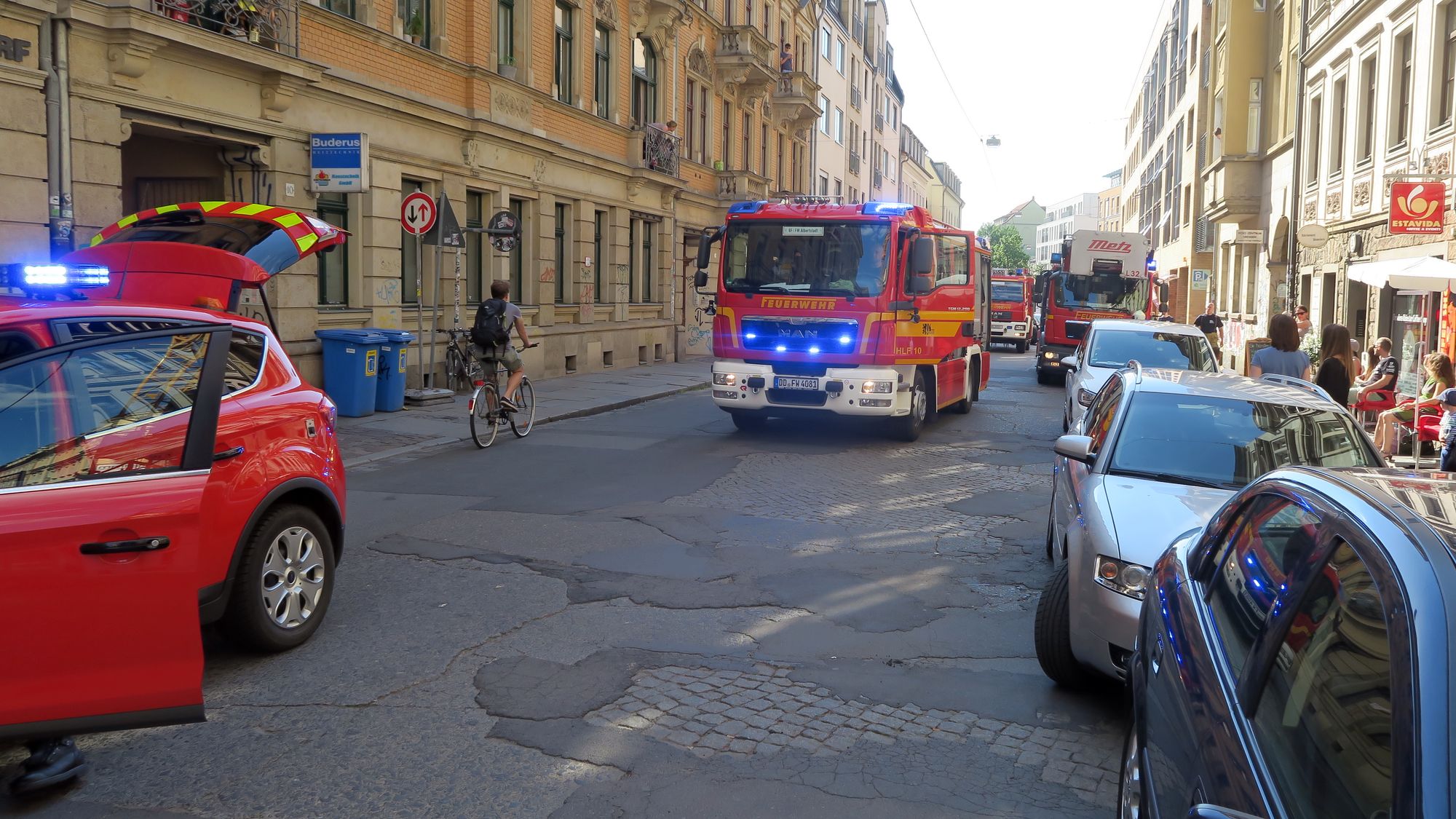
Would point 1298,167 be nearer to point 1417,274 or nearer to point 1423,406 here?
point 1417,274

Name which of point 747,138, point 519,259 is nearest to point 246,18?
point 519,259

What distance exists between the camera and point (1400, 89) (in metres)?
20.9

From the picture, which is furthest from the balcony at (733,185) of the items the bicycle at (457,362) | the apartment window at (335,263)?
the apartment window at (335,263)

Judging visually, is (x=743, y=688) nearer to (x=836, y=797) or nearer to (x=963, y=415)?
(x=836, y=797)

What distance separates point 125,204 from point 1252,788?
16.6 meters

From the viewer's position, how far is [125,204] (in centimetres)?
1580

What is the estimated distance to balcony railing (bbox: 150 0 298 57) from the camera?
13477mm

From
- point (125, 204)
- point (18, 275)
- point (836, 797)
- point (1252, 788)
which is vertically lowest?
point (836, 797)

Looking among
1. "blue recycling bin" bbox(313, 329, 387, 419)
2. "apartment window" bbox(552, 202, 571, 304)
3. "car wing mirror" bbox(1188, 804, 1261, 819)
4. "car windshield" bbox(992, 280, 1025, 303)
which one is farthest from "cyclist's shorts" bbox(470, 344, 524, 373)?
"car windshield" bbox(992, 280, 1025, 303)

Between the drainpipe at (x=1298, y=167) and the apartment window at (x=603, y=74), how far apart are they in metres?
15.9

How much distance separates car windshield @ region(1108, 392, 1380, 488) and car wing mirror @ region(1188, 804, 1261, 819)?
397 centimetres

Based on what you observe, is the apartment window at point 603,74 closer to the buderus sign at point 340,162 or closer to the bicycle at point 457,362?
the bicycle at point 457,362

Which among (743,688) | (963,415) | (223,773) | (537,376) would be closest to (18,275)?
(223,773)

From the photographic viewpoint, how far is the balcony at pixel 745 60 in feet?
111
